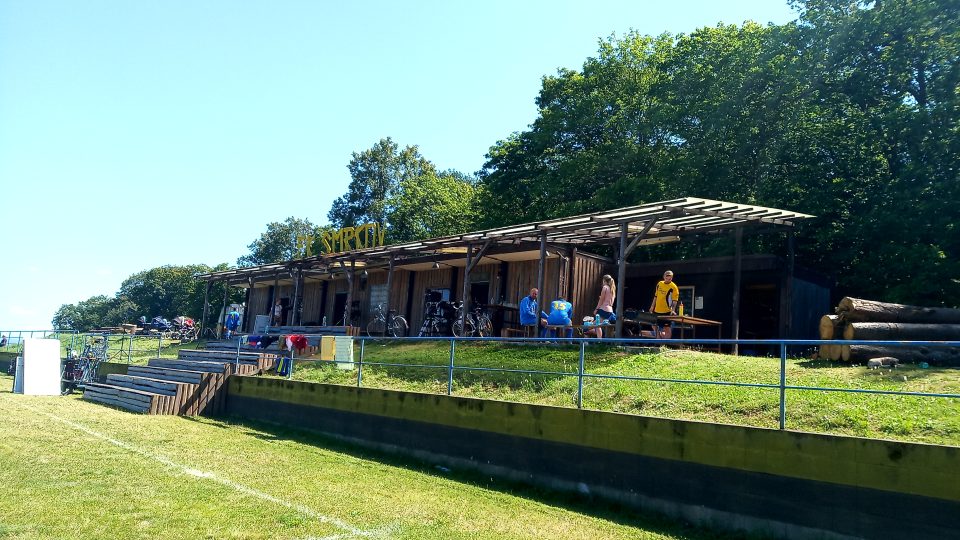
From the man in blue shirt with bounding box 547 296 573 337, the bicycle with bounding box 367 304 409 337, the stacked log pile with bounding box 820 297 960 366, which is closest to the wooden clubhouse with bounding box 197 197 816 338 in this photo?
the bicycle with bounding box 367 304 409 337

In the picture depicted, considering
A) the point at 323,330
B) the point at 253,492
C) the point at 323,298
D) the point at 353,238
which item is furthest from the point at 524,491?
the point at 323,298

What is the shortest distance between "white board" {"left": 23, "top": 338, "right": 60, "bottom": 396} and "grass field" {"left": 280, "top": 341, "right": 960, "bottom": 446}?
32.6ft

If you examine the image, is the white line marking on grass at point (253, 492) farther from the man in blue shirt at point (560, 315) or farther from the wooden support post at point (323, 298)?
the wooden support post at point (323, 298)

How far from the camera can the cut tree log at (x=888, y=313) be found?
11289 mm

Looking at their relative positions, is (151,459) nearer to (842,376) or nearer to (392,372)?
(392,372)

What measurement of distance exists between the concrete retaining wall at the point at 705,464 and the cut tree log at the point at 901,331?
518 centimetres

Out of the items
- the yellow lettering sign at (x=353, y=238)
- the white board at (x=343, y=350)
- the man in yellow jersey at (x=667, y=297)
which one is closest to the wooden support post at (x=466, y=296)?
the white board at (x=343, y=350)

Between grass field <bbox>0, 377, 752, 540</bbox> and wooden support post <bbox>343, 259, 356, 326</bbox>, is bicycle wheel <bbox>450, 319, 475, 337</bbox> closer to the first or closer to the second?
wooden support post <bbox>343, 259, 356, 326</bbox>

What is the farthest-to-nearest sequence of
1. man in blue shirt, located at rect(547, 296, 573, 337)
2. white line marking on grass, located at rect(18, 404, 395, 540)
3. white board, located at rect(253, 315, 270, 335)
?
1. white board, located at rect(253, 315, 270, 335)
2. man in blue shirt, located at rect(547, 296, 573, 337)
3. white line marking on grass, located at rect(18, 404, 395, 540)

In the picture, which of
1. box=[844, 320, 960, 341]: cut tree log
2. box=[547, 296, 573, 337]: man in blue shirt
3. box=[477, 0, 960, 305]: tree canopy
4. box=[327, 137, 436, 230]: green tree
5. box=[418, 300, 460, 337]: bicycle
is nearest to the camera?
box=[844, 320, 960, 341]: cut tree log

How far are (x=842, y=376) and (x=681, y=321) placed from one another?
3.99 metres

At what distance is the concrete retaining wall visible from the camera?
5945 millimetres

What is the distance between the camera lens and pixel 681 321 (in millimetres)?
13117

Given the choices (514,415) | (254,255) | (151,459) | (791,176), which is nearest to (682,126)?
(791,176)
